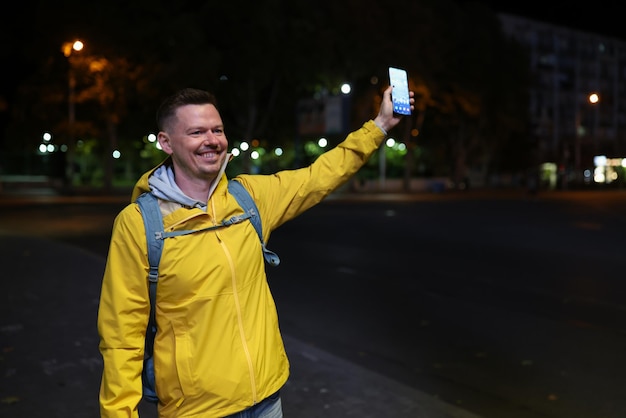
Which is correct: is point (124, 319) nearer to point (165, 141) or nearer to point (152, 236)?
point (152, 236)

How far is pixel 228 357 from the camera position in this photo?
258 centimetres

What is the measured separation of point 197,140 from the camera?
104 inches

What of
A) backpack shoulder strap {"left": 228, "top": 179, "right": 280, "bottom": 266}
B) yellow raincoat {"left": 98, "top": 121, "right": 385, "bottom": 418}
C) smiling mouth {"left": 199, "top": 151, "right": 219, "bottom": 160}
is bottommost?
yellow raincoat {"left": 98, "top": 121, "right": 385, "bottom": 418}

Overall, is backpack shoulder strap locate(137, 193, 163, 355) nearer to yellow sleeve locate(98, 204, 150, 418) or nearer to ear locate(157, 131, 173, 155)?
yellow sleeve locate(98, 204, 150, 418)

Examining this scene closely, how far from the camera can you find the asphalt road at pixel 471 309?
20.0 feet

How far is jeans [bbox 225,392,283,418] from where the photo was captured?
268 cm

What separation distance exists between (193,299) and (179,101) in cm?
67

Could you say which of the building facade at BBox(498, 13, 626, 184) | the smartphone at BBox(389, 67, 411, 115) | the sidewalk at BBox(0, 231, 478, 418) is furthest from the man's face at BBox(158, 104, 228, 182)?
the building facade at BBox(498, 13, 626, 184)

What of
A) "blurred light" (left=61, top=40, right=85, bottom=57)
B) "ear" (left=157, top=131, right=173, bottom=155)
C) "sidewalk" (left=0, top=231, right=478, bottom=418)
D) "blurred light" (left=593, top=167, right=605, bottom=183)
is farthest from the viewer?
"blurred light" (left=593, top=167, right=605, bottom=183)

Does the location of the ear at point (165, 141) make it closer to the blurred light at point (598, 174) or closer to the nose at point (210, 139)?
the nose at point (210, 139)

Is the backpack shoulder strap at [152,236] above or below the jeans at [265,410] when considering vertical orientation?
above

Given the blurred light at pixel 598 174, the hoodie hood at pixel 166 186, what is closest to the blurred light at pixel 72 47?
the hoodie hood at pixel 166 186

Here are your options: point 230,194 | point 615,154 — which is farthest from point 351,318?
point 615,154

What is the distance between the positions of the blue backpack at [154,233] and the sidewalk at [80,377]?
2503 millimetres
